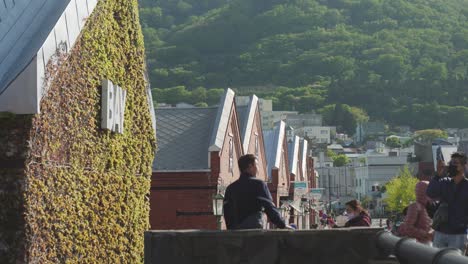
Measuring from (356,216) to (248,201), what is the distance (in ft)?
13.5

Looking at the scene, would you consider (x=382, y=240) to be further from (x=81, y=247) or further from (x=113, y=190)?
(x=113, y=190)

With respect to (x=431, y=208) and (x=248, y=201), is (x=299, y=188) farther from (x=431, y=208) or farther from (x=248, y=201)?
(x=248, y=201)

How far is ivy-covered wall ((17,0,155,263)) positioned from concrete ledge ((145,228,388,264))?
2.37 metres

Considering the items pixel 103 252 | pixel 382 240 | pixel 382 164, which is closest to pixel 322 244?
pixel 382 240

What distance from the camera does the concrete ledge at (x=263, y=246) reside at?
33.3 feet

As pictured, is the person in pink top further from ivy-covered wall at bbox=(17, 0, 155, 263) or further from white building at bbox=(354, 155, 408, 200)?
white building at bbox=(354, 155, 408, 200)

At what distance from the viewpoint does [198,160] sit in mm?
33156

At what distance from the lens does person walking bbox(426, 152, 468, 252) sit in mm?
12328

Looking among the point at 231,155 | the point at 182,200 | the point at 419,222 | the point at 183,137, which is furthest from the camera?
the point at 231,155

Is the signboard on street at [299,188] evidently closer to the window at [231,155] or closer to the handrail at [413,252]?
the window at [231,155]

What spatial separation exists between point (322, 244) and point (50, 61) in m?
4.89

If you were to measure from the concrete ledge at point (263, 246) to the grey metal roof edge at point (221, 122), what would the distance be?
2232 cm

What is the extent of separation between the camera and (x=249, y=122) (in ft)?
136

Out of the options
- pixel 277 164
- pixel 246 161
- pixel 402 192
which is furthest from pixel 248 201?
pixel 402 192
